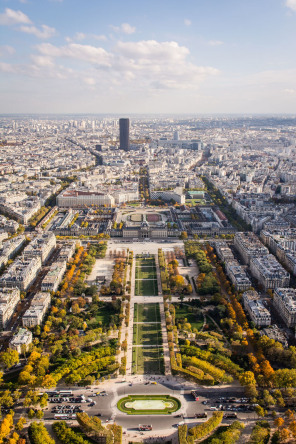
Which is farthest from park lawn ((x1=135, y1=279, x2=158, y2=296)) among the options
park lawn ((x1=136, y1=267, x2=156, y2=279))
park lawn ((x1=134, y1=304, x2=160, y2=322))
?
park lawn ((x1=134, y1=304, x2=160, y2=322))

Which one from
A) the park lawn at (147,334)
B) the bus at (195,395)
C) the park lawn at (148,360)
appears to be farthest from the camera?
the park lawn at (147,334)

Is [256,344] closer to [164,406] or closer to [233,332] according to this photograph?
[233,332]

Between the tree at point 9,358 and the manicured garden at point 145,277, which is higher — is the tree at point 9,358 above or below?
below

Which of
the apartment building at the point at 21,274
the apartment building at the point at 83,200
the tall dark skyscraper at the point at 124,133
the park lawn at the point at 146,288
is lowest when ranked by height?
the park lawn at the point at 146,288

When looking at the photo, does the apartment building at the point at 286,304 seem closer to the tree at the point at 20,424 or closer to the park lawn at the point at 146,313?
the park lawn at the point at 146,313

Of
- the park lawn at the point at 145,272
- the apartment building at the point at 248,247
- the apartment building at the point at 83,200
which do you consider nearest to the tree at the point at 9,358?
the park lawn at the point at 145,272

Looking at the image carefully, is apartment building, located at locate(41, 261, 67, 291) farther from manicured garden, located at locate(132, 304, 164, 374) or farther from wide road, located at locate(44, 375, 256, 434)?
wide road, located at locate(44, 375, 256, 434)
